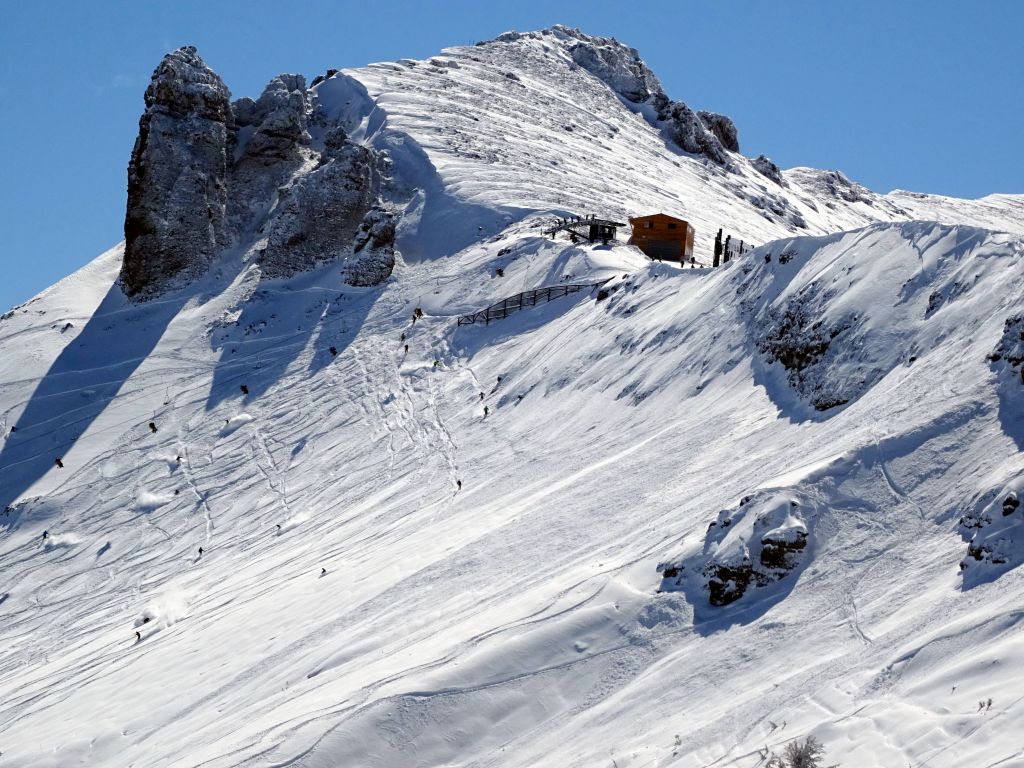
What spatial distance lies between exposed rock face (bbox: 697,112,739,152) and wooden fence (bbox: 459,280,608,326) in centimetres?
4830

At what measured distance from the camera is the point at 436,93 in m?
69.2

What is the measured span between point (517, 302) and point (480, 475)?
14403 millimetres

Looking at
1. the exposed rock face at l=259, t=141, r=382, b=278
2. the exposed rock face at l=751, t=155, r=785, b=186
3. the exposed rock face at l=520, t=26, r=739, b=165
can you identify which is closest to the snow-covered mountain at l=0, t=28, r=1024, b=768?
the exposed rock face at l=259, t=141, r=382, b=278

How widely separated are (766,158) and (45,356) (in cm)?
6013

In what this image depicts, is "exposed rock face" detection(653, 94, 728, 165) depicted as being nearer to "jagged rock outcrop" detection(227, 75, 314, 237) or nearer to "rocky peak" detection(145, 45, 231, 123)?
"jagged rock outcrop" detection(227, 75, 314, 237)

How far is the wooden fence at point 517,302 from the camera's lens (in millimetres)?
42906

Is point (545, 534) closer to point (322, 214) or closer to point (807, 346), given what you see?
point (807, 346)

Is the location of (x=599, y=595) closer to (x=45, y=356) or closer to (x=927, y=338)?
(x=927, y=338)

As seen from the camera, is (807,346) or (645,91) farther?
(645,91)

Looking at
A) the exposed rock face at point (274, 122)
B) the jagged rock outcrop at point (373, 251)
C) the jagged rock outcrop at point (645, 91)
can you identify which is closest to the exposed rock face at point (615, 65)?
the jagged rock outcrop at point (645, 91)

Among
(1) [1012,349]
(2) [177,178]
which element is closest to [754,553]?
(1) [1012,349]

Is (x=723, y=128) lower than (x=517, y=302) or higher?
higher

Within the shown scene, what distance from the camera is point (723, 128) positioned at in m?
87.9

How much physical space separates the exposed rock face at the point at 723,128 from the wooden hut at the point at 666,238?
42.1 metres
